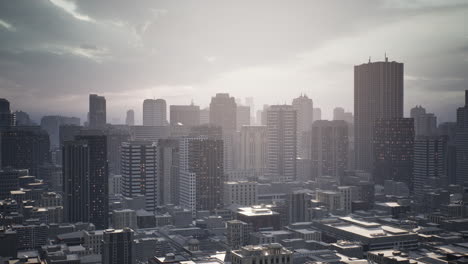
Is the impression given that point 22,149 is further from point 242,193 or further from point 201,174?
point 242,193

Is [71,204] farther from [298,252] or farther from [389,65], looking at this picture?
[389,65]

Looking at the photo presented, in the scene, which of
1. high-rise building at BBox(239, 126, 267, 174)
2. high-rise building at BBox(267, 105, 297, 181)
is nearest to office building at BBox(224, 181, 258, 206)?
high-rise building at BBox(267, 105, 297, 181)

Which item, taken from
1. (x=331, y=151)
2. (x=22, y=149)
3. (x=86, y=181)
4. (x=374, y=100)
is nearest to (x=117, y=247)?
(x=86, y=181)

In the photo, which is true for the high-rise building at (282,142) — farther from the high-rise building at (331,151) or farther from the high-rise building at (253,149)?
the high-rise building at (253,149)

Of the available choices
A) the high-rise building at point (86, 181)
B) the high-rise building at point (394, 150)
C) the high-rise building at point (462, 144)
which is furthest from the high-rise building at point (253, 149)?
the high-rise building at point (86, 181)

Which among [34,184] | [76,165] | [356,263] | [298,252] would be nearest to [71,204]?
[76,165]

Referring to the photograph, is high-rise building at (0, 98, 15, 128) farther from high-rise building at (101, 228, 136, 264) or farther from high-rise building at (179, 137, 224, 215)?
high-rise building at (101, 228, 136, 264)
